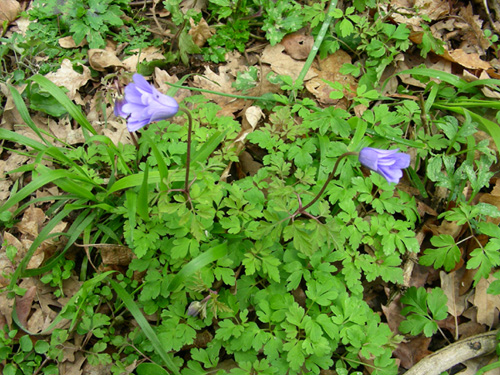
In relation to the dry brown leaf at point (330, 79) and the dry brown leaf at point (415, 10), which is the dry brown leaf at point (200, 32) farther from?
the dry brown leaf at point (415, 10)

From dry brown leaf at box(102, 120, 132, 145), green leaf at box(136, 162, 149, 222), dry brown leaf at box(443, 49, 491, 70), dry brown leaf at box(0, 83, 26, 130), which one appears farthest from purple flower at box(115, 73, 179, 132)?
dry brown leaf at box(443, 49, 491, 70)

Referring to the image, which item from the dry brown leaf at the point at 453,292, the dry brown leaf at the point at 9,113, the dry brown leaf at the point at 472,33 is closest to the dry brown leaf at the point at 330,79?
the dry brown leaf at the point at 472,33

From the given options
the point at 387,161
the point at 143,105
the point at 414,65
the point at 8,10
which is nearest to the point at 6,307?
the point at 143,105

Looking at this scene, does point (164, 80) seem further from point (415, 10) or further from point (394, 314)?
point (394, 314)

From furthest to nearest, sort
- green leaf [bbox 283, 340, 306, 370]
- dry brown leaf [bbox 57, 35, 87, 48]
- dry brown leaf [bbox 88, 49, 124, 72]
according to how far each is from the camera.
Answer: dry brown leaf [bbox 57, 35, 87, 48] < dry brown leaf [bbox 88, 49, 124, 72] < green leaf [bbox 283, 340, 306, 370]

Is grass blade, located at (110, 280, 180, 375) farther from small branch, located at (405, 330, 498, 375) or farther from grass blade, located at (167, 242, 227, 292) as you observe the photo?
small branch, located at (405, 330, 498, 375)

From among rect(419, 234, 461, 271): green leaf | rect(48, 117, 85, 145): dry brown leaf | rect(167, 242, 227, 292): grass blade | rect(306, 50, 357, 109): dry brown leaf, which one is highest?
rect(306, 50, 357, 109): dry brown leaf

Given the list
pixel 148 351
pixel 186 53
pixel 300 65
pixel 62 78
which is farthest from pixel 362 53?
pixel 148 351
